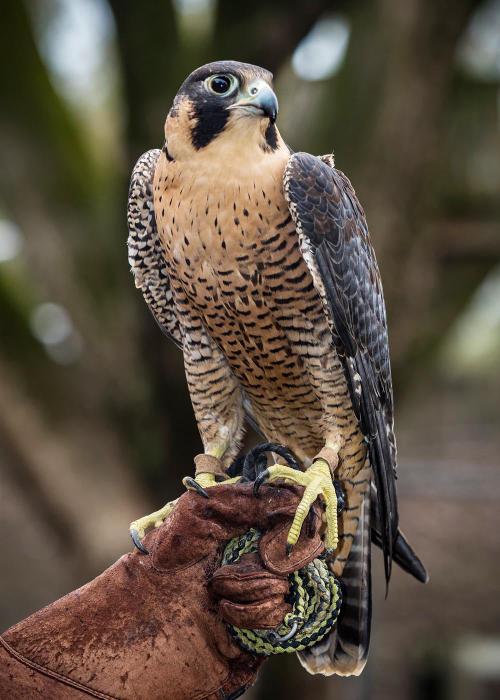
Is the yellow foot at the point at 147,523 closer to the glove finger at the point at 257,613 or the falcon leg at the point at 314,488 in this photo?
the falcon leg at the point at 314,488

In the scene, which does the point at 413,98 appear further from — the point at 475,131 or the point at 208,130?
the point at 208,130

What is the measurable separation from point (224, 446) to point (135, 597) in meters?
0.80

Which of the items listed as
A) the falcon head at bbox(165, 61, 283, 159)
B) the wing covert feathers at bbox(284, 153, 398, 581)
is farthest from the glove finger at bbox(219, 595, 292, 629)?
the falcon head at bbox(165, 61, 283, 159)

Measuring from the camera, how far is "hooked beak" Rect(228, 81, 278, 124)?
97.9 inches

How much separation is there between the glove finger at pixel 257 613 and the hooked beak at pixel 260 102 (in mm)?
1331

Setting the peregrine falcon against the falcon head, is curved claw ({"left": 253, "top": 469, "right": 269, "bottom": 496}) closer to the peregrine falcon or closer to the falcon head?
the peregrine falcon

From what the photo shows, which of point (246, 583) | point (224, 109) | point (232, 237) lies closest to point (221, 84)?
point (224, 109)

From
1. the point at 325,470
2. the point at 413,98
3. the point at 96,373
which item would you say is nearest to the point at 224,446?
the point at 325,470

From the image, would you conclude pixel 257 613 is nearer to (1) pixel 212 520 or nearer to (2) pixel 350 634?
(1) pixel 212 520

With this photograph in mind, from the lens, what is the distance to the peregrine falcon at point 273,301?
259 cm

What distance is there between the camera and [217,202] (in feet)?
8.48

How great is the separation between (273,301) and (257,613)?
959 millimetres

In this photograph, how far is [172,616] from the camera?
2.30 m

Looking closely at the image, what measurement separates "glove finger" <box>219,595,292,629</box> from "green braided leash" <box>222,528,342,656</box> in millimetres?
44
